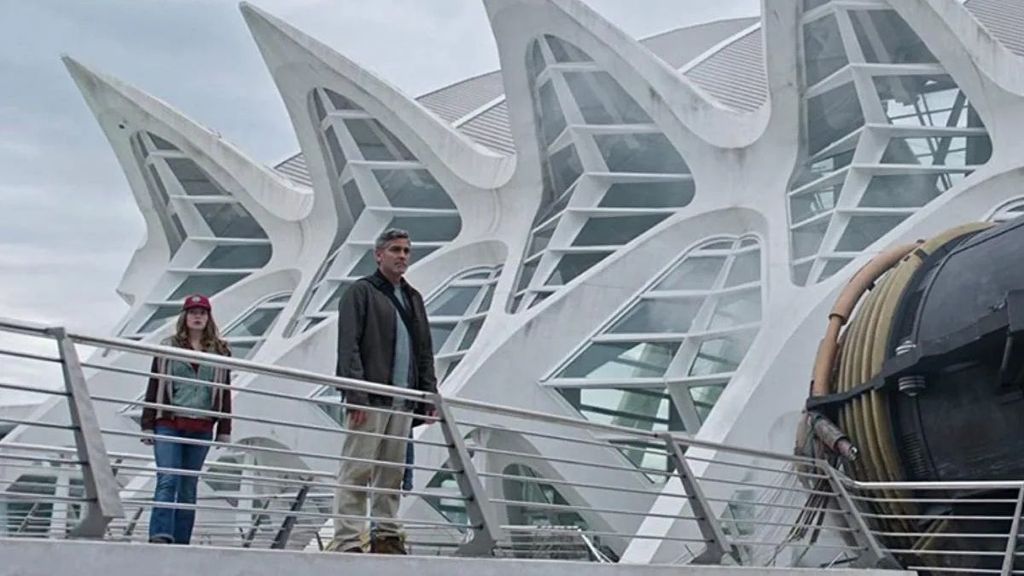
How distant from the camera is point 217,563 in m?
4.08

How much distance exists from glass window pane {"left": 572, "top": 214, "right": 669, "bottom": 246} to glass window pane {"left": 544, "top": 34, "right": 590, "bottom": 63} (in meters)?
2.79

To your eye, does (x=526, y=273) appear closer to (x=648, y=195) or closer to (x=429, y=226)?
(x=648, y=195)

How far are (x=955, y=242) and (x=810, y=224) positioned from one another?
24.1 feet

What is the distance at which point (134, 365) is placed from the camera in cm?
2612

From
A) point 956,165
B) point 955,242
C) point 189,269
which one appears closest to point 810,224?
point 956,165

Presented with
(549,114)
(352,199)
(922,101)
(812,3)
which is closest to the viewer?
(922,101)

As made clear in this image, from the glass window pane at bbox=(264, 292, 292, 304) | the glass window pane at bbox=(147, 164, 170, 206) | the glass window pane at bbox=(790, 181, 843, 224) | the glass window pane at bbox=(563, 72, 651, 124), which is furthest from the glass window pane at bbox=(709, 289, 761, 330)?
the glass window pane at bbox=(147, 164, 170, 206)

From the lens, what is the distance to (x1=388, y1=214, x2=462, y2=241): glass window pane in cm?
2511

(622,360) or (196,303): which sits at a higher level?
(196,303)

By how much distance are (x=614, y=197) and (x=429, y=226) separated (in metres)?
5.86

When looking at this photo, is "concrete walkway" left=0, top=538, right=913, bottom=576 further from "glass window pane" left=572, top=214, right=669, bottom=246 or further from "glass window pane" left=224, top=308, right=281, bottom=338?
"glass window pane" left=224, top=308, right=281, bottom=338

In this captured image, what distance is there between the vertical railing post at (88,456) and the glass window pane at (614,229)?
53.0ft

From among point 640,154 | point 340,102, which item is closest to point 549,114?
point 640,154

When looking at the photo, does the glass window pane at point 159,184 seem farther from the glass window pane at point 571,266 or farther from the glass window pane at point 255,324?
the glass window pane at point 571,266
